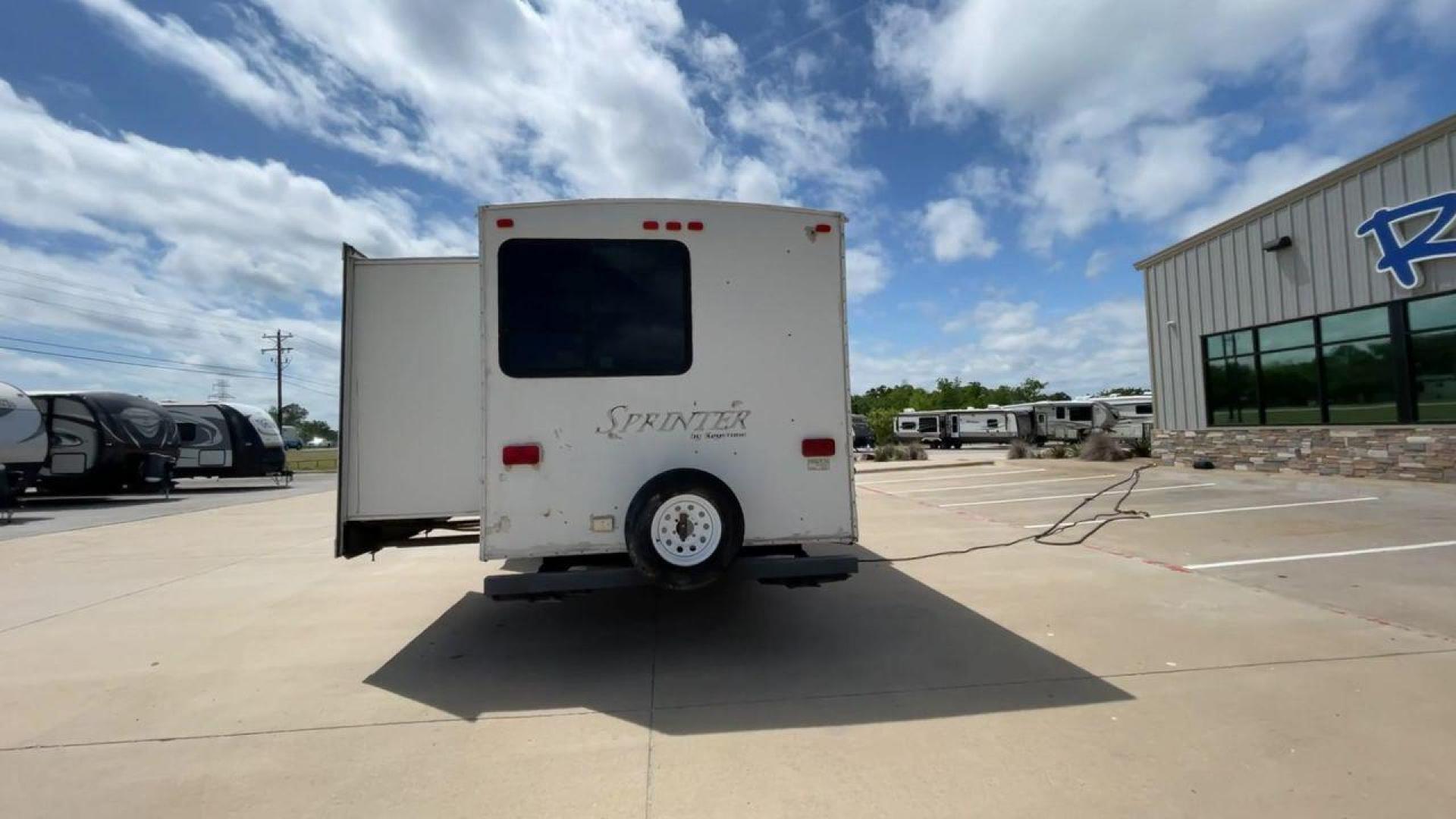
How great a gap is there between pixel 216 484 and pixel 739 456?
27921 millimetres

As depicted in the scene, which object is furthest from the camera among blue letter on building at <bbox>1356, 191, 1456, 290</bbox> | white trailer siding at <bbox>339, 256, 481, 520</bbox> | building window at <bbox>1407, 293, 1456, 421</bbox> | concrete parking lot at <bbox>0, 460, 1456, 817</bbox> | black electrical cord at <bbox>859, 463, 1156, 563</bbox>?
building window at <bbox>1407, 293, 1456, 421</bbox>

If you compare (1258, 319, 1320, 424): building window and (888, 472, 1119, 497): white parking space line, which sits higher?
(1258, 319, 1320, 424): building window

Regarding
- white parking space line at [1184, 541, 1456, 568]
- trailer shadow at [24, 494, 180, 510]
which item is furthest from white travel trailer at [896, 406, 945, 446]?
white parking space line at [1184, 541, 1456, 568]

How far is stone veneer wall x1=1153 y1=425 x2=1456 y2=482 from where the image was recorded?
11.4m

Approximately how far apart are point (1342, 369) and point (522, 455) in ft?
51.0

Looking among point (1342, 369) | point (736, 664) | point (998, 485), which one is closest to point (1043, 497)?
point (998, 485)

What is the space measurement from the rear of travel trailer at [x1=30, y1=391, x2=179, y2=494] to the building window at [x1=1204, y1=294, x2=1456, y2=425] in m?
26.1

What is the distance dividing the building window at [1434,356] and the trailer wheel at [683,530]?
13.7 meters

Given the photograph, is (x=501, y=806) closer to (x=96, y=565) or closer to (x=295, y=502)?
(x=96, y=565)

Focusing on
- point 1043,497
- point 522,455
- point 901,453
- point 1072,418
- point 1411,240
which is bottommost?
point 1043,497

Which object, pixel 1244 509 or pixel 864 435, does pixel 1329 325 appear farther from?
pixel 864 435

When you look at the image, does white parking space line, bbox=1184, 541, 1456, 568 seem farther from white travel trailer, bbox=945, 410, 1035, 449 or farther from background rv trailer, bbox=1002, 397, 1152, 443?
white travel trailer, bbox=945, 410, 1035, 449

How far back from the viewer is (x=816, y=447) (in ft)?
14.5

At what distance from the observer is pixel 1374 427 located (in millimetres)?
12367
